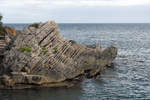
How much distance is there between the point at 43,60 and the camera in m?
51.5

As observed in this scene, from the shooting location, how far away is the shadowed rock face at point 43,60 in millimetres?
49250

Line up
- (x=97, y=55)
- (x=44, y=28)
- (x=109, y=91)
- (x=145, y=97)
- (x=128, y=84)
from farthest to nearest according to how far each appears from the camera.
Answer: (x=97, y=55) < (x=44, y=28) < (x=128, y=84) < (x=109, y=91) < (x=145, y=97)

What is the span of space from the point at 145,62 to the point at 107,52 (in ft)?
50.5

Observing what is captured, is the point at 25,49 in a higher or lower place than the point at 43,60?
higher

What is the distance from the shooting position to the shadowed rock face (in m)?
49.2


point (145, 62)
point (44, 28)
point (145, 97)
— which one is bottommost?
point (145, 97)

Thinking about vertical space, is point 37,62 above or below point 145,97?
above

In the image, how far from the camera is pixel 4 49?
58.6m

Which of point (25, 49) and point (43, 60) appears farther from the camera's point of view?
point (25, 49)

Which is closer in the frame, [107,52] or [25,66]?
[25,66]

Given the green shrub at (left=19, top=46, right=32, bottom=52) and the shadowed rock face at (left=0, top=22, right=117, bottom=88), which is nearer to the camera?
the shadowed rock face at (left=0, top=22, right=117, bottom=88)

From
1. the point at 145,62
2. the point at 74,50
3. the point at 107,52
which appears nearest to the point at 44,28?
the point at 74,50

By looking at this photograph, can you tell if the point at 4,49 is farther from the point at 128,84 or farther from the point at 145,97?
the point at 145,97

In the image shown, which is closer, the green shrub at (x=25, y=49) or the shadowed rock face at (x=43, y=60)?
the shadowed rock face at (x=43, y=60)
